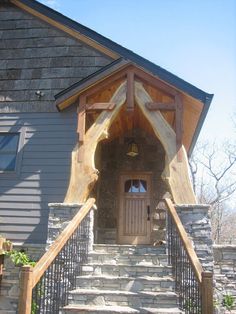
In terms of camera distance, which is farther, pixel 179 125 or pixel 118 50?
pixel 118 50

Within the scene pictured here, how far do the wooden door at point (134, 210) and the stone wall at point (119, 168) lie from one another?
0.43 ft

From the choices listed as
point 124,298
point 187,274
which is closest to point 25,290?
point 124,298

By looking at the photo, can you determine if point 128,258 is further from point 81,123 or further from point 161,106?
point 161,106

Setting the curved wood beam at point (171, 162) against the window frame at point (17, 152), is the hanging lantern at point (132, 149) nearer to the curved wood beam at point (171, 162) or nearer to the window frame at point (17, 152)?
the curved wood beam at point (171, 162)

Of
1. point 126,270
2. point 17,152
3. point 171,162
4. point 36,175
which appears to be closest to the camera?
point 126,270

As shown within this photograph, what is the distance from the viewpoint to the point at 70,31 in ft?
25.5

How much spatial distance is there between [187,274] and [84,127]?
10.6ft

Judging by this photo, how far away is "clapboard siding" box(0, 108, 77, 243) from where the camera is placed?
21.6 feet

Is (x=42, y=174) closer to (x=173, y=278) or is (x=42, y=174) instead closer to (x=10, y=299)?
(x=10, y=299)

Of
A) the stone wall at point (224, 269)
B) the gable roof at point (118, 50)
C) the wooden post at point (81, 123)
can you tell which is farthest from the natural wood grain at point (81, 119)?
the stone wall at point (224, 269)

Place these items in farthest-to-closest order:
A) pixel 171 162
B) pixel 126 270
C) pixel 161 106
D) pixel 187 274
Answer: pixel 161 106
pixel 171 162
pixel 126 270
pixel 187 274

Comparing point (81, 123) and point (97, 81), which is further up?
point (97, 81)

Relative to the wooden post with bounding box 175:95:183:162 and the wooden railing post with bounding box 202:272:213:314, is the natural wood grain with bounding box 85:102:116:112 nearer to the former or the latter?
the wooden post with bounding box 175:95:183:162

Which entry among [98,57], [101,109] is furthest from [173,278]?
→ [98,57]
